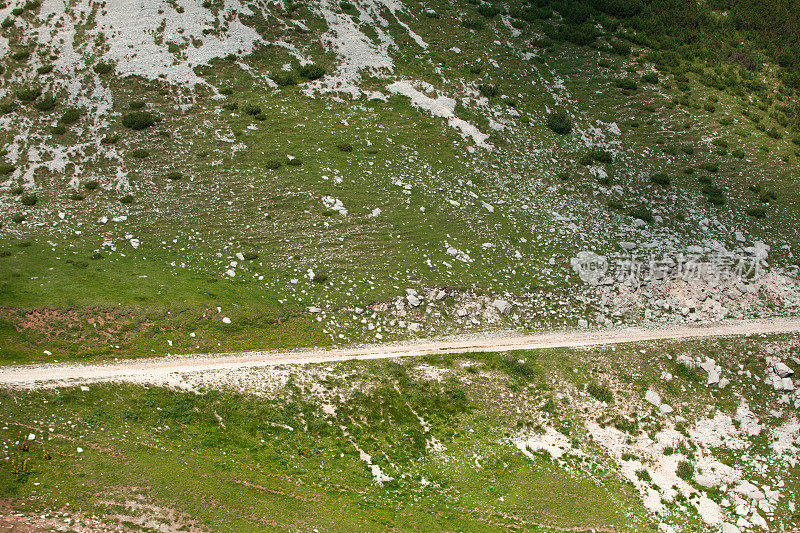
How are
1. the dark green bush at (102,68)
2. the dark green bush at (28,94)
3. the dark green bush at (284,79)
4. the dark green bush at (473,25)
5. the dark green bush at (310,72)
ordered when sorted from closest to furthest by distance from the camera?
the dark green bush at (28,94) < the dark green bush at (102,68) < the dark green bush at (284,79) < the dark green bush at (310,72) < the dark green bush at (473,25)

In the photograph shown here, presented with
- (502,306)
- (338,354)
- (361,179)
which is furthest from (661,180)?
(338,354)

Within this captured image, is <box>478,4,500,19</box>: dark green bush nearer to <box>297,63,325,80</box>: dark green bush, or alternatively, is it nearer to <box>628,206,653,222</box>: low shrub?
<box>297,63,325,80</box>: dark green bush

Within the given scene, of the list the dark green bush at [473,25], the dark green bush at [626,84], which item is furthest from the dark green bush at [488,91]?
the dark green bush at [626,84]

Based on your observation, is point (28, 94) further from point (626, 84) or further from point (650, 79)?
point (650, 79)

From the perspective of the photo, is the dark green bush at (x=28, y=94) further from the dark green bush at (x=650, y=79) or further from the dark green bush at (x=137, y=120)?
the dark green bush at (x=650, y=79)

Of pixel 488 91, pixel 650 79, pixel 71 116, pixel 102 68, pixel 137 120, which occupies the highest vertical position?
pixel 650 79
